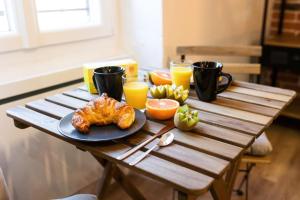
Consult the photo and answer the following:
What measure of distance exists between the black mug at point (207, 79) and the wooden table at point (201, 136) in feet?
0.10

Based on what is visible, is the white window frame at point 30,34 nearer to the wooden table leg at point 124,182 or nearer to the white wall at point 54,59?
the white wall at point 54,59

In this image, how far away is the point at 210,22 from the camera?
6.86ft

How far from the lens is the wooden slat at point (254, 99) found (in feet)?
3.60

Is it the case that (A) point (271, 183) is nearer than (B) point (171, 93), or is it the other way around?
(B) point (171, 93)

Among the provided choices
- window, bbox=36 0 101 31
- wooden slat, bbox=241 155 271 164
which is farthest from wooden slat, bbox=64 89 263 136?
window, bbox=36 0 101 31

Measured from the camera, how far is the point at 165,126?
956 mm

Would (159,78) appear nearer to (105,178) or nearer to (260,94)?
(260,94)

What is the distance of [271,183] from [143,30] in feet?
3.77

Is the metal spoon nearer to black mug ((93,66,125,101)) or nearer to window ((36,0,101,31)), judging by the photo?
black mug ((93,66,125,101))

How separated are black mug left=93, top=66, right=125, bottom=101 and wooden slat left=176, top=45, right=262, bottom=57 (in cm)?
69

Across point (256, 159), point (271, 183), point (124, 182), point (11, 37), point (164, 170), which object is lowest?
point (271, 183)

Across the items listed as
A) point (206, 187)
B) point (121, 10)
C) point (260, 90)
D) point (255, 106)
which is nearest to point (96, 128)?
point (206, 187)

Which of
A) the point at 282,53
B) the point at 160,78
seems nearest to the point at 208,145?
the point at 160,78

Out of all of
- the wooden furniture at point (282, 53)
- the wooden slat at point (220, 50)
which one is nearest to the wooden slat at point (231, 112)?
the wooden slat at point (220, 50)
